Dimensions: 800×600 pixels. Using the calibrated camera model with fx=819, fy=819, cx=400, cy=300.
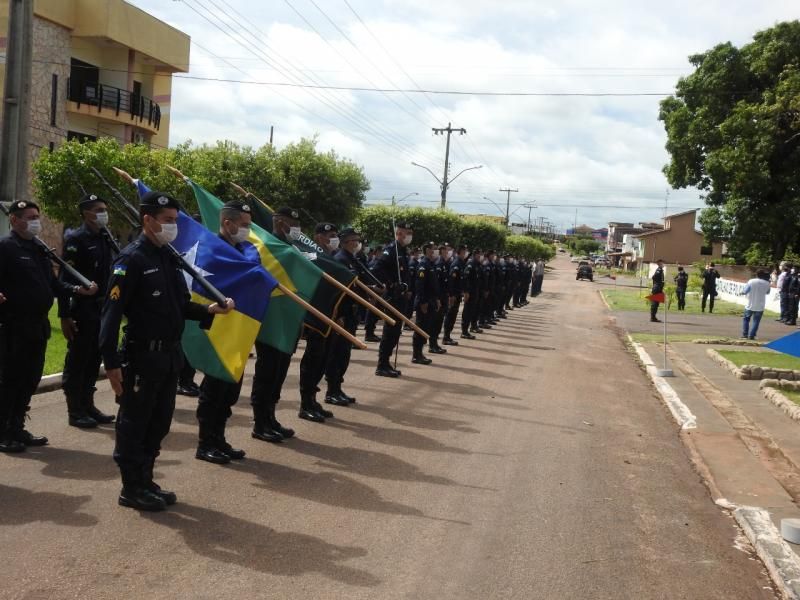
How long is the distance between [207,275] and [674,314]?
2653 cm

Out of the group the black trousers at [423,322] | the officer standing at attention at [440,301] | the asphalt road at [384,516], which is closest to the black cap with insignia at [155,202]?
the asphalt road at [384,516]

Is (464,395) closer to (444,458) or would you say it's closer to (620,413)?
(620,413)

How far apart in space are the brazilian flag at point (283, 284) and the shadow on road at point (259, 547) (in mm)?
2038

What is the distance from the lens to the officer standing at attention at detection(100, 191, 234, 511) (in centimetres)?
529

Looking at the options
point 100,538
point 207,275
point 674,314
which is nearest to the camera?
point 100,538

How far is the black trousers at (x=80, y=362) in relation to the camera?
7594 mm

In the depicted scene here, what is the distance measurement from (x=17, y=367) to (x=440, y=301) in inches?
359

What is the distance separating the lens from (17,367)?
6.70 m

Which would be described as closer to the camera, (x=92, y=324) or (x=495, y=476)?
(x=495, y=476)

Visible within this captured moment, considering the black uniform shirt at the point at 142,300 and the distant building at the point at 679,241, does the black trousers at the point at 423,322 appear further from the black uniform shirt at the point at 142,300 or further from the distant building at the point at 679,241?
the distant building at the point at 679,241

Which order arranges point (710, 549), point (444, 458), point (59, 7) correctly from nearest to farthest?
point (710, 549) → point (444, 458) → point (59, 7)

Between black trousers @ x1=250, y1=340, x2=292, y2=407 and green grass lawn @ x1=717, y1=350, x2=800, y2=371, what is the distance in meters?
10.7

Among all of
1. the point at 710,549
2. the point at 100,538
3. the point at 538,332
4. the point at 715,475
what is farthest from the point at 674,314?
the point at 100,538

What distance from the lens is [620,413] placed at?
10.6 metres
